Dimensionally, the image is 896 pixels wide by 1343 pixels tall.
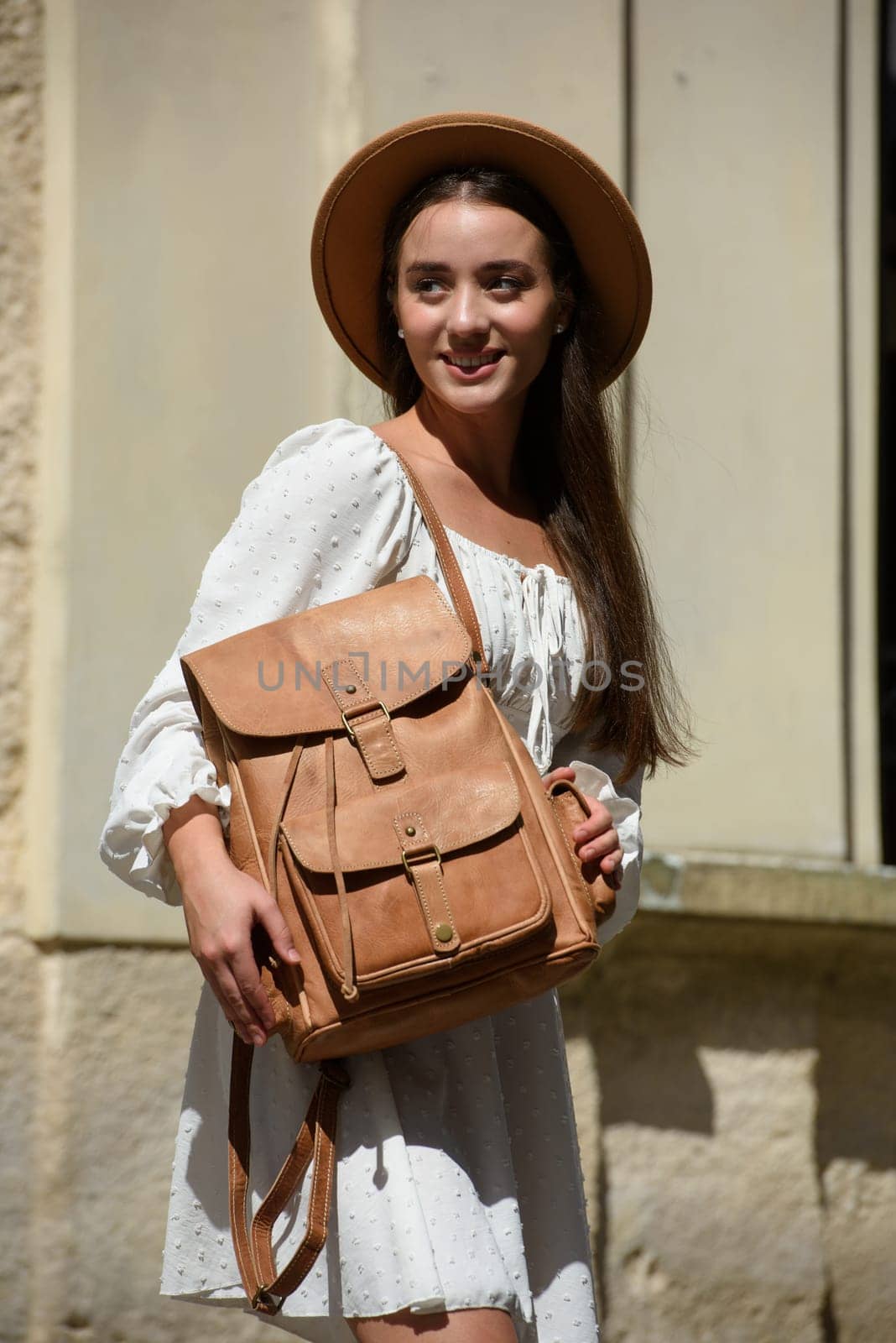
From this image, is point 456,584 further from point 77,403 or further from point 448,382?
point 77,403

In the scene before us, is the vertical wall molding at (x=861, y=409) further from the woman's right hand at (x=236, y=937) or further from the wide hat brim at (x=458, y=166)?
the woman's right hand at (x=236, y=937)

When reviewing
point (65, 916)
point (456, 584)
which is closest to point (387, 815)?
point (456, 584)

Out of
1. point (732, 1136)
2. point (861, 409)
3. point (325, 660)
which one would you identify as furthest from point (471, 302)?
point (732, 1136)

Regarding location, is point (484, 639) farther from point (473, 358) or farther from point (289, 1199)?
point (289, 1199)

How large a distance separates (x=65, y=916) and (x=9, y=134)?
1820 mm

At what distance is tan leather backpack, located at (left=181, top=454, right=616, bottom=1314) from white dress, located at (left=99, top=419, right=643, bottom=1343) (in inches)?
2.1

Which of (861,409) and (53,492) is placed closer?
(53,492)

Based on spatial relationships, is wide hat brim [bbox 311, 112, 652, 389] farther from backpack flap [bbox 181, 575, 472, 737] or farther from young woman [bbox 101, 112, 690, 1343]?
backpack flap [bbox 181, 575, 472, 737]

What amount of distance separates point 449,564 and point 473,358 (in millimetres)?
361

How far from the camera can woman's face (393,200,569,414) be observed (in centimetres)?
227

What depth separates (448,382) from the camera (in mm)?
2281

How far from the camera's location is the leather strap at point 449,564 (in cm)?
206

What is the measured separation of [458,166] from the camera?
244 cm

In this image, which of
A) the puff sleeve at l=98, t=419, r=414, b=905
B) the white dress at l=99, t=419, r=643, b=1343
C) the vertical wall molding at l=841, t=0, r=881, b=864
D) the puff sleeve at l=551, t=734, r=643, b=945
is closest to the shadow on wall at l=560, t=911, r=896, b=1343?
the vertical wall molding at l=841, t=0, r=881, b=864
